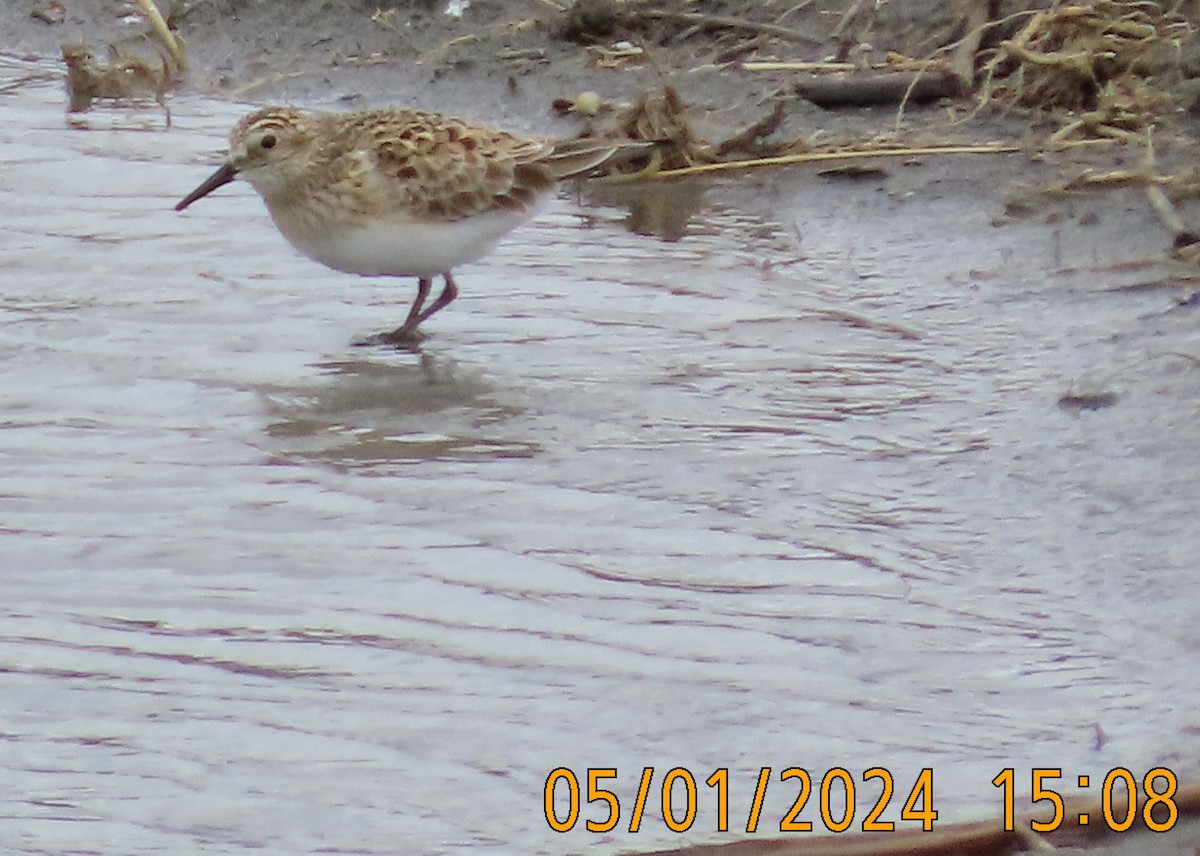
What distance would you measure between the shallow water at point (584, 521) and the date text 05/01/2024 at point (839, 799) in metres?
0.02

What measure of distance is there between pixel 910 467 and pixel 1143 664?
3.74 feet

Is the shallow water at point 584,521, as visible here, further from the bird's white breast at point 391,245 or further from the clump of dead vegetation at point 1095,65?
the clump of dead vegetation at point 1095,65

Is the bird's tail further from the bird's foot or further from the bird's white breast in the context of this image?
the bird's foot

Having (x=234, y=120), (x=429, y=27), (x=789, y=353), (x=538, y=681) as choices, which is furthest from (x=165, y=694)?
(x=429, y=27)

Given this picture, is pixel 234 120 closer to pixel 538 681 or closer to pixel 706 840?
pixel 538 681

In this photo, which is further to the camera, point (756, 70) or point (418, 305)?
point (756, 70)

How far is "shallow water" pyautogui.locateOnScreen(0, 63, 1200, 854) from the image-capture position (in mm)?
3539

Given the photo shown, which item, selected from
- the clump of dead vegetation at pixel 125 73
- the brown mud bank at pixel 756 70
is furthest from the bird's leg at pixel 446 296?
the clump of dead vegetation at pixel 125 73

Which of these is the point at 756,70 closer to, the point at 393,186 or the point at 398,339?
the point at 393,186

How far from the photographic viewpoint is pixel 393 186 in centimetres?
619

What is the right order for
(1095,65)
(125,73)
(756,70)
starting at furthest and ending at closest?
1. (125,73)
2. (756,70)
3. (1095,65)

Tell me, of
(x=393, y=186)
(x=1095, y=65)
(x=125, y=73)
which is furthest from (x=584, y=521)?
(x=125, y=73)

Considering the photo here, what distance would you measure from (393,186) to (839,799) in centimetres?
327

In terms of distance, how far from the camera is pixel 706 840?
326 centimetres
